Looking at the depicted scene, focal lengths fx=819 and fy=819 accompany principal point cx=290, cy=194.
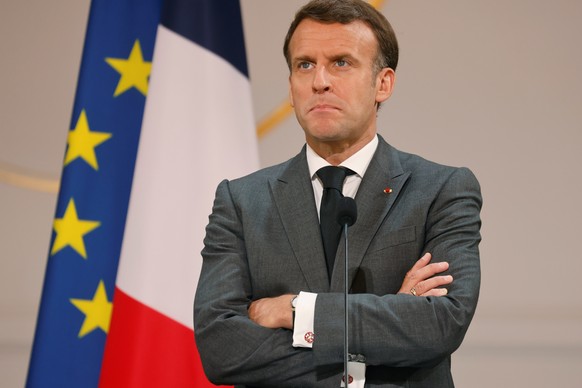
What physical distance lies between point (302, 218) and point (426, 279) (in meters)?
0.42

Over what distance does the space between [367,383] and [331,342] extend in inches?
6.7

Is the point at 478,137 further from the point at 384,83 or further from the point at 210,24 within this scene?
the point at 384,83

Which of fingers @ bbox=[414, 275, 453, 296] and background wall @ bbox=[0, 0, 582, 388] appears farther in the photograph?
background wall @ bbox=[0, 0, 582, 388]

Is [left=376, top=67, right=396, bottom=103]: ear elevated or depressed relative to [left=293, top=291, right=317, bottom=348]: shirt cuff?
elevated

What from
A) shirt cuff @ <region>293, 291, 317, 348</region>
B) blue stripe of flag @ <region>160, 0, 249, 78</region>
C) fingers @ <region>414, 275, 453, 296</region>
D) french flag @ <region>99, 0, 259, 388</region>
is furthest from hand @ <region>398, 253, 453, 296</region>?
blue stripe of flag @ <region>160, 0, 249, 78</region>

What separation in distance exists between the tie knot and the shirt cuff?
379mm

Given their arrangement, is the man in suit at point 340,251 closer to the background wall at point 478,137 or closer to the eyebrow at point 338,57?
the eyebrow at point 338,57

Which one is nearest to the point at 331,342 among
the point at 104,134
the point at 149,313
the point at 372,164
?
the point at 372,164

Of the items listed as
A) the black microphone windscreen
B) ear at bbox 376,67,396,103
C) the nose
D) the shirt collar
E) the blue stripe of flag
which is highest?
the blue stripe of flag

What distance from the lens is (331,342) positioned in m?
2.14

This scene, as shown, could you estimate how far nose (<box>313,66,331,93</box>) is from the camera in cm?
246

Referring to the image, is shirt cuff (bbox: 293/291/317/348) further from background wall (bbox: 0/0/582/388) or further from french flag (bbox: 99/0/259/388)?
background wall (bbox: 0/0/582/388)

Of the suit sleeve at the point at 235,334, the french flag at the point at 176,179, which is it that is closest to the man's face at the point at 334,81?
the suit sleeve at the point at 235,334

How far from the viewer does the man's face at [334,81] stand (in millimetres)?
2467
